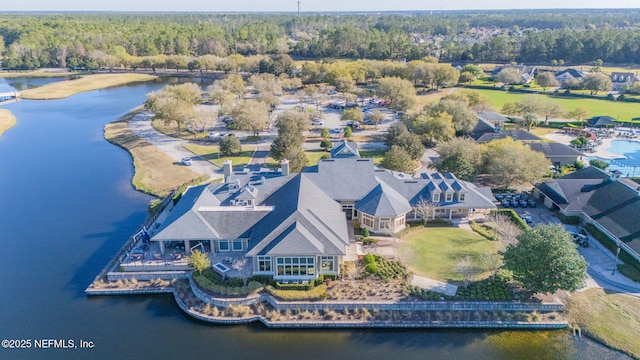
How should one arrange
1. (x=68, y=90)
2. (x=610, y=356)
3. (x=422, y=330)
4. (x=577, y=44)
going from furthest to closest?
(x=577, y=44) → (x=68, y=90) → (x=422, y=330) → (x=610, y=356)

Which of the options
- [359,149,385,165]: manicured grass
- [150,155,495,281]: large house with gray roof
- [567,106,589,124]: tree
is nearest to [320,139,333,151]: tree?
[359,149,385,165]: manicured grass

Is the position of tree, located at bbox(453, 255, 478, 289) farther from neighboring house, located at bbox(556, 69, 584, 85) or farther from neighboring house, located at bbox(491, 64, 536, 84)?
neighboring house, located at bbox(491, 64, 536, 84)

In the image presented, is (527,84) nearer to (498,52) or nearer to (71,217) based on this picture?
(498,52)

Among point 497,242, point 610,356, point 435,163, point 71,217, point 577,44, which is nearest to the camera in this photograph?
point 610,356

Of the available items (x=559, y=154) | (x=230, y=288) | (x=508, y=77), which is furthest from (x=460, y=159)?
(x=508, y=77)

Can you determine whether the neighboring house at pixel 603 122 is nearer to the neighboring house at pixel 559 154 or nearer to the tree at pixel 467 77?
the neighboring house at pixel 559 154

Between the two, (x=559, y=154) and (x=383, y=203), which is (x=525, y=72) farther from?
(x=383, y=203)

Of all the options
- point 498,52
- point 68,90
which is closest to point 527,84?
point 498,52
